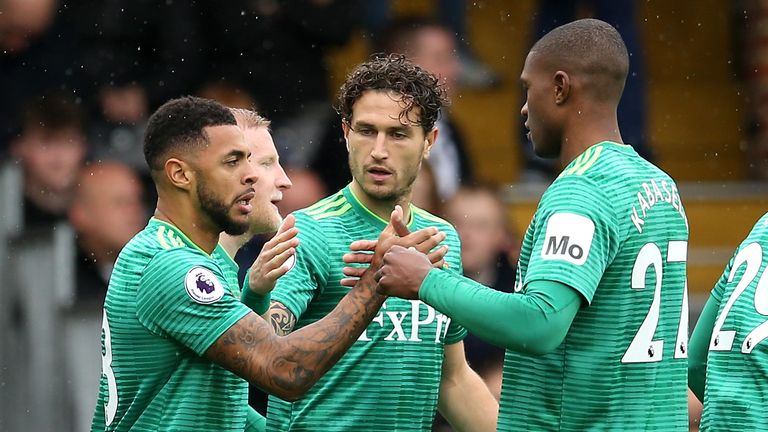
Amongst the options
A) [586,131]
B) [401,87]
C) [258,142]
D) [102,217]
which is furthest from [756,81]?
[586,131]

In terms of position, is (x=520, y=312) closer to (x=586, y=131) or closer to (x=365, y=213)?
(x=586, y=131)

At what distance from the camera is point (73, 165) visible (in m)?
8.15

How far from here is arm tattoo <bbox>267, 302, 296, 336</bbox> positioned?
15.7ft

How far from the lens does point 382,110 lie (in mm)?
5211

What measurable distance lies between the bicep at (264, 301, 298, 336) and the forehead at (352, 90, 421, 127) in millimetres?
777

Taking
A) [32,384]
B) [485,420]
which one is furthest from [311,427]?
[32,384]

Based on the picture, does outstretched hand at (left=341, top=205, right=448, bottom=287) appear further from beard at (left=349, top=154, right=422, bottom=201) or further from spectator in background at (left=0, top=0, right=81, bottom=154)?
spectator in background at (left=0, top=0, right=81, bottom=154)

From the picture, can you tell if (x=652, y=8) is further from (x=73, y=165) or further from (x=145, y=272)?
(x=145, y=272)

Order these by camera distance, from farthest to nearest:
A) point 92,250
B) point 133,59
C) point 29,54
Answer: point 133,59 → point 29,54 → point 92,250

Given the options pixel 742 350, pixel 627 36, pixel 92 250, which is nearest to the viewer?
pixel 742 350

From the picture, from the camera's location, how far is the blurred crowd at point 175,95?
8.11 m

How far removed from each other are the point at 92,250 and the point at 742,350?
4.45 metres

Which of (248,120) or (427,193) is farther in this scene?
(427,193)

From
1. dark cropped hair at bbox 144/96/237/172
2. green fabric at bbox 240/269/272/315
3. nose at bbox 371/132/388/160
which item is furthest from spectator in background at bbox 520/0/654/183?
dark cropped hair at bbox 144/96/237/172
